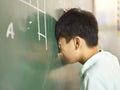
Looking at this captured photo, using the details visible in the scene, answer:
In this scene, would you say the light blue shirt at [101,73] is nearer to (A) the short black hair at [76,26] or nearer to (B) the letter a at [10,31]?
(A) the short black hair at [76,26]

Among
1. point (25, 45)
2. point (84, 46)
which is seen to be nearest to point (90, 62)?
point (84, 46)

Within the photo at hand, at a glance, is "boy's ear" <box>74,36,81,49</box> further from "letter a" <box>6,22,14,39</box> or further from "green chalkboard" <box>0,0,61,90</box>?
"letter a" <box>6,22,14,39</box>

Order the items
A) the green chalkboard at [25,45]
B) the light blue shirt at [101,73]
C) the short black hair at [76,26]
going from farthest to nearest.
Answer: the short black hair at [76,26]
the light blue shirt at [101,73]
the green chalkboard at [25,45]

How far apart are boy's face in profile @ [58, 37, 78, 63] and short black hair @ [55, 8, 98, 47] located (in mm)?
16

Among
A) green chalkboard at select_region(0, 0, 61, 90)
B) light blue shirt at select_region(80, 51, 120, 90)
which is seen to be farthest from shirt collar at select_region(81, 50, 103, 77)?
green chalkboard at select_region(0, 0, 61, 90)

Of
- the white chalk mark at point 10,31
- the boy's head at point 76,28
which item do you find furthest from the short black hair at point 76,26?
the white chalk mark at point 10,31

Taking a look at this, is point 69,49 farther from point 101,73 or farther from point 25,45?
point 25,45

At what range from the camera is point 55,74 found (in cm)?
105

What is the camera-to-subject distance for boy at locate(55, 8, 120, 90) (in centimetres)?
91

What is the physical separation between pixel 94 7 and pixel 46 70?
0.79 meters

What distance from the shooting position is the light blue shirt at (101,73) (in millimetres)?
853

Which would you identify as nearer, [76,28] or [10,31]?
[10,31]

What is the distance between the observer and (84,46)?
994mm

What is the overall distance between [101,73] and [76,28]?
0.18m
